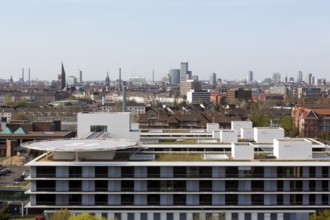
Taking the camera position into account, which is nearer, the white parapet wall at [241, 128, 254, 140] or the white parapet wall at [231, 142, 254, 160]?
the white parapet wall at [231, 142, 254, 160]

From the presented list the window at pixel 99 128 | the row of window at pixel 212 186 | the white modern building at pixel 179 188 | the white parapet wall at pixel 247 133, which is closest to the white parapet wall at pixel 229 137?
the white parapet wall at pixel 247 133

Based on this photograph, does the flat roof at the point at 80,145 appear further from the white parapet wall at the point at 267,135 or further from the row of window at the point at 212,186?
the white parapet wall at the point at 267,135

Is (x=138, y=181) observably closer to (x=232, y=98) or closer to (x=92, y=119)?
(x=92, y=119)

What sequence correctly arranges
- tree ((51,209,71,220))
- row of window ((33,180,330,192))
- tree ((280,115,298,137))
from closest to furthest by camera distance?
tree ((51,209,71,220)) → row of window ((33,180,330,192)) → tree ((280,115,298,137))

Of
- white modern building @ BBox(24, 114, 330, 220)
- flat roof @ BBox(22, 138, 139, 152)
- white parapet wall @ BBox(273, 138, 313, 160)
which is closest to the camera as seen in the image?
flat roof @ BBox(22, 138, 139, 152)

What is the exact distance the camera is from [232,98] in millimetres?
175000

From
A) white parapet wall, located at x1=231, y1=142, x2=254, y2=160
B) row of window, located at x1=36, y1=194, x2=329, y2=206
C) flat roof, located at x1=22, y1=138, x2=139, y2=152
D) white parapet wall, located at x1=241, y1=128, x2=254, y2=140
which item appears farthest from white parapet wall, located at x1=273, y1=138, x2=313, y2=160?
white parapet wall, located at x1=241, y1=128, x2=254, y2=140

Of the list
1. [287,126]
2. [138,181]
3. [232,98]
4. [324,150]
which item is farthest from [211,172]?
[232,98]

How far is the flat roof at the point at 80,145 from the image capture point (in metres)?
35.5

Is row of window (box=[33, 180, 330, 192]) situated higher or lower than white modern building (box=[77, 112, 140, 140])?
lower

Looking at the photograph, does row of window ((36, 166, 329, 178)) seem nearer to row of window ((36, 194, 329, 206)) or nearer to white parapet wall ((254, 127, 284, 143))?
row of window ((36, 194, 329, 206))

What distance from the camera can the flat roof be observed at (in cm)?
3550

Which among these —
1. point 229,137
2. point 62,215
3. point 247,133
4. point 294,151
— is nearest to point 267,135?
point 229,137

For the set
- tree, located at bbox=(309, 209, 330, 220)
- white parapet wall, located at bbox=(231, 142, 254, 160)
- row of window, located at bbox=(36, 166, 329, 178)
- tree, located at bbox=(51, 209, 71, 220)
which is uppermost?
white parapet wall, located at bbox=(231, 142, 254, 160)
